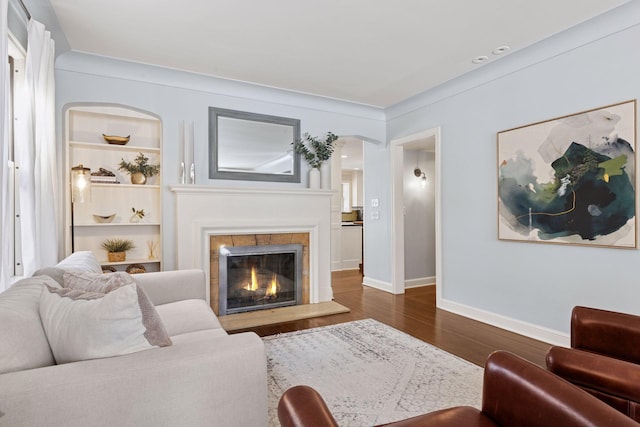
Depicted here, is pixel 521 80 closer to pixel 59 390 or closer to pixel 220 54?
pixel 220 54

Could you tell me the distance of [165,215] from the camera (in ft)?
12.2

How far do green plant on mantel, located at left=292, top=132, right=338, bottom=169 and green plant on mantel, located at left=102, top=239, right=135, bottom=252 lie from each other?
7.22 feet

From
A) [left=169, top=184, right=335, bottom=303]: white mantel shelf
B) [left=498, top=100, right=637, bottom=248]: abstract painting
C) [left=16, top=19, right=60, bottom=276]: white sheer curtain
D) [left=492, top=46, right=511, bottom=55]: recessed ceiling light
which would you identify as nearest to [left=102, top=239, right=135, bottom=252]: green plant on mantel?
[left=169, top=184, right=335, bottom=303]: white mantel shelf

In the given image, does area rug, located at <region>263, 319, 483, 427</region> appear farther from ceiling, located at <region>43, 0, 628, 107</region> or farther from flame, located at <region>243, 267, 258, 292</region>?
ceiling, located at <region>43, 0, 628, 107</region>

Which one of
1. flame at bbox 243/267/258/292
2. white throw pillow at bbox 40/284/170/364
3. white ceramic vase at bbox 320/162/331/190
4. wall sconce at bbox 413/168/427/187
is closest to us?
white throw pillow at bbox 40/284/170/364

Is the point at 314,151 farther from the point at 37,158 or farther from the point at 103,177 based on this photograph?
the point at 37,158

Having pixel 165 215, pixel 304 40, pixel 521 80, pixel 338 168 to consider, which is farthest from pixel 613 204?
pixel 338 168

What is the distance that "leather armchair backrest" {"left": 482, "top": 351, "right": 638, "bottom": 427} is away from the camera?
980mm

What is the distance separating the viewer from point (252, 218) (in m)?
4.04

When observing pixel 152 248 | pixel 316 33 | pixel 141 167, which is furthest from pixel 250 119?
pixel 152 248

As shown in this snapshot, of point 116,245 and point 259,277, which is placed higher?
point 116,245

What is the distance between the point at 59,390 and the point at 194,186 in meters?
2.80

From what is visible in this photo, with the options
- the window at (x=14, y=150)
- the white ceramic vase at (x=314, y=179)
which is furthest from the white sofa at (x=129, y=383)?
the white ceramic vase at (x=314, y=179)

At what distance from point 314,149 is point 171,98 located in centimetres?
174
